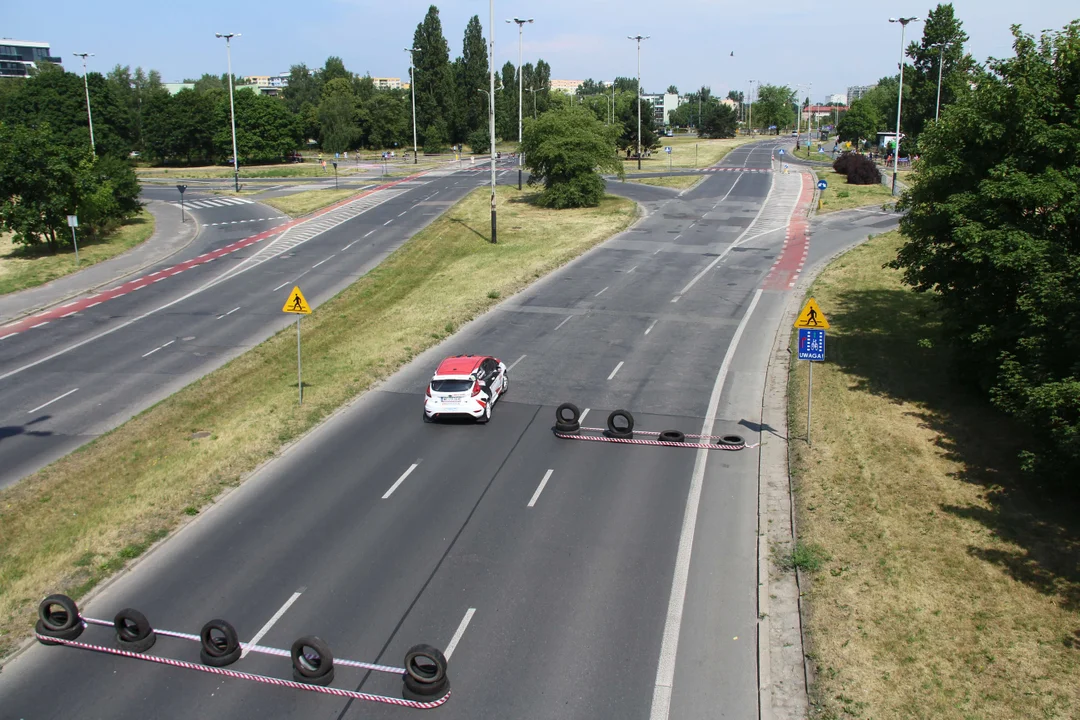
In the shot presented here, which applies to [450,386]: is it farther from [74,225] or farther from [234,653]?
[74,225]

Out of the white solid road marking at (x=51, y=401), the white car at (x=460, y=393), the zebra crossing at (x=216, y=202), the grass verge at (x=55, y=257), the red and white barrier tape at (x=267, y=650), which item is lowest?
the red and white barrier tape at (x=267, y=650)

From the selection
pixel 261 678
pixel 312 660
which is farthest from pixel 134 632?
pixel 312 660

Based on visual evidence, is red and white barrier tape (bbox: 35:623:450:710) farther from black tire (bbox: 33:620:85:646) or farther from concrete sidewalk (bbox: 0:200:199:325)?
concrete sidewalk (bbox: 0:200:199:325)

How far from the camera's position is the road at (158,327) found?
79.9 feet

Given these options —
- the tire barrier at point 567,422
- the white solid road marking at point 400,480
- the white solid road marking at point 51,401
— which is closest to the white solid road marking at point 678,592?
the tire barrier at point 567,422

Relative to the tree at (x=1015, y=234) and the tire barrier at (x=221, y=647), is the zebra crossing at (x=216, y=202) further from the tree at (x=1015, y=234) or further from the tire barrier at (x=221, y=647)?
the tire barrier at (x=221, y=647)

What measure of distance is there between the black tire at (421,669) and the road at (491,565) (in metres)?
0.47

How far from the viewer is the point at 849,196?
64375 millimetres

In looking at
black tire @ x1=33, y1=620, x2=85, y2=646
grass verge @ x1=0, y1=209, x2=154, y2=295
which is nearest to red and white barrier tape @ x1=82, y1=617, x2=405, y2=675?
black tire @ x1=33, y1=620, x2=85, y2=646

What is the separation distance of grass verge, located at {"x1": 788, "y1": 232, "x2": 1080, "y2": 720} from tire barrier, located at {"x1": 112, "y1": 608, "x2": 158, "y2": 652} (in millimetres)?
9799

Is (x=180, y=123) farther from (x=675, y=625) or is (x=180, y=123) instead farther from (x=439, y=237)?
(x=675, y=625)

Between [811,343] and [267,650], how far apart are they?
13.9 meters

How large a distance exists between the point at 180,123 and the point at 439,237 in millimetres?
74845

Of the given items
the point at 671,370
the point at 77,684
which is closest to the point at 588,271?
the point at 671,370
